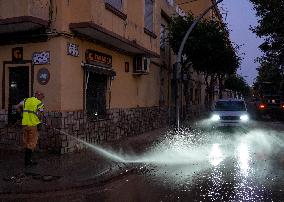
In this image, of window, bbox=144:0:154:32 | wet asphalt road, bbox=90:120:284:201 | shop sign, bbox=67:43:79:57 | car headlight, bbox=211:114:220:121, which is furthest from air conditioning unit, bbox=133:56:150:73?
shop sign, bbox=67:43:79:57

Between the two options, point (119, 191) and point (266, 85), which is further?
point (266, 85)

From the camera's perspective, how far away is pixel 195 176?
891cm

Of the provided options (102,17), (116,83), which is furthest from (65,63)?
(116,83)

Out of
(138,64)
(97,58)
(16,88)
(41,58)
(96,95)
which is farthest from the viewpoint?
(138,64)

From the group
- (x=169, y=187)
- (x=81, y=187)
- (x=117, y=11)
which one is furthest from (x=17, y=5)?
(x=169, y=187)

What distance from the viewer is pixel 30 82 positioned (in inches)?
487

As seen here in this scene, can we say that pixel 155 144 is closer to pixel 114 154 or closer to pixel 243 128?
pixel 114 154

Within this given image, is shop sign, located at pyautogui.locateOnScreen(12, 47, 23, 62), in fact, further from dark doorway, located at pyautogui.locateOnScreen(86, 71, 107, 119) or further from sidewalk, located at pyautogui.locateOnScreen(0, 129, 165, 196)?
sidewalk, located at pyautogui.locateOnScreen(0, 129, 165, 196)

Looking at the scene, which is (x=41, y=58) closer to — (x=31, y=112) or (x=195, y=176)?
(x=31, y=112)

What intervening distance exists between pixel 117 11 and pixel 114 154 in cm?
530

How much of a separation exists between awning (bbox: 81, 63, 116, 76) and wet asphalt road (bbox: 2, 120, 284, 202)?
2.94 metres

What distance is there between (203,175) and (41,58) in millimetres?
6020

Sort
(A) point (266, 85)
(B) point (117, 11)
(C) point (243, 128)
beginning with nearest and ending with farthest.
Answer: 1. (B) point (117, 11)
2. (C) point (243, 128)
3. (A) point (266, 85)

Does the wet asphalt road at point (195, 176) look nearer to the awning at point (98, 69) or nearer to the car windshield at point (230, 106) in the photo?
the awning at point (98, 69)
